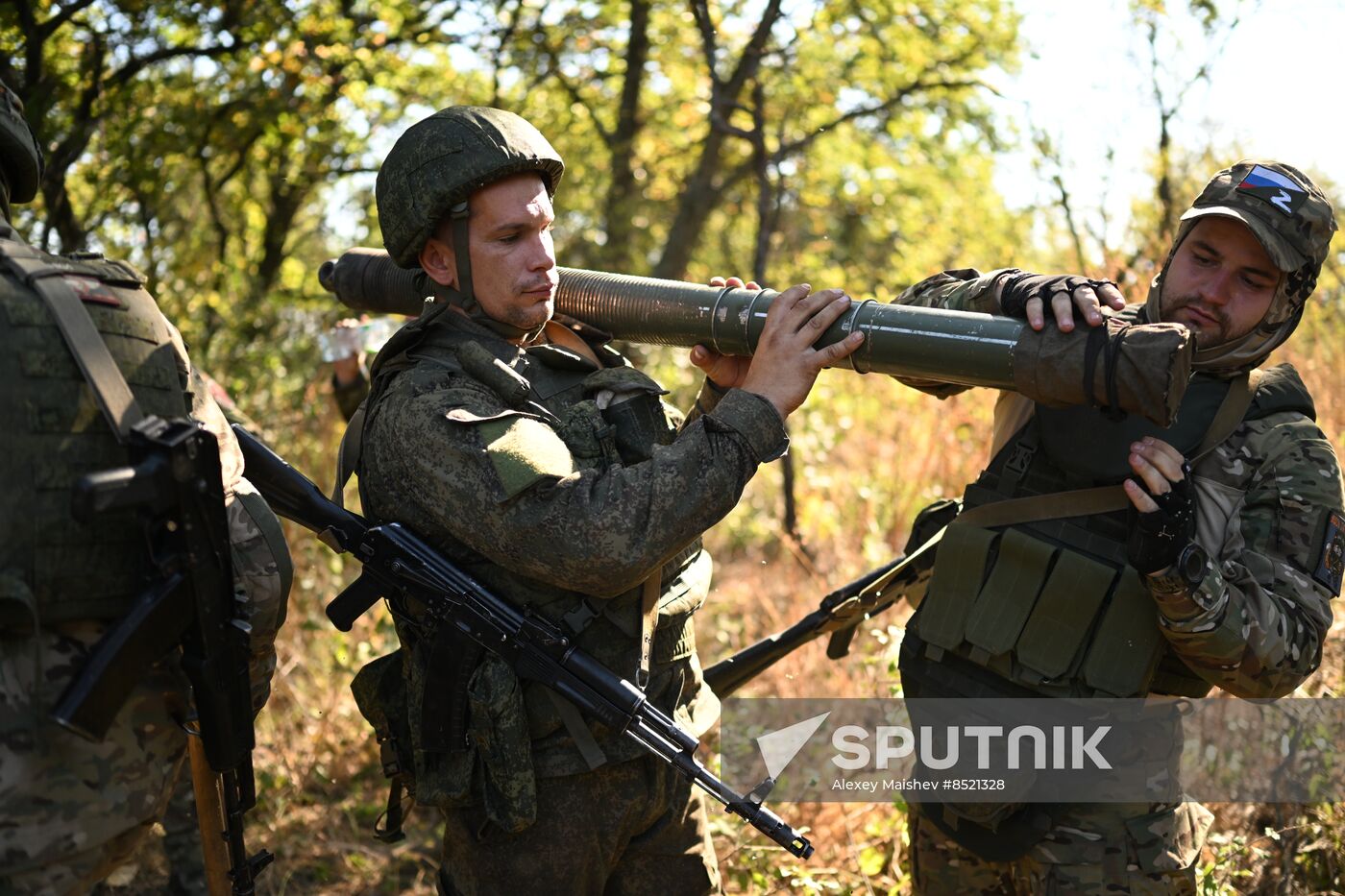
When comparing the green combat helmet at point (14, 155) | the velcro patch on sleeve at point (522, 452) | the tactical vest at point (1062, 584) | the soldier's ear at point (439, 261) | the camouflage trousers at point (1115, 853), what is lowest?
the camouflage trousers at point (1115, 853)

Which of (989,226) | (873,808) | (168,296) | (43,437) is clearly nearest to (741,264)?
(989,226)

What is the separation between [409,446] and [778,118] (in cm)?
603

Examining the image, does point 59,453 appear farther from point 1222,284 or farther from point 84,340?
point 1222,284

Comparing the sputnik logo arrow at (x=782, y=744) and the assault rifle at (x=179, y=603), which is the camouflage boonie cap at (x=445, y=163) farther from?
the sputnik logo arrow at (x=782, y=744)

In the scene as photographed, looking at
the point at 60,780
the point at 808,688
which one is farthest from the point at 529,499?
the point at 808,688

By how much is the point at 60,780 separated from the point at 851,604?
2.14 metres

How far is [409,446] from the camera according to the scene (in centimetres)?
233

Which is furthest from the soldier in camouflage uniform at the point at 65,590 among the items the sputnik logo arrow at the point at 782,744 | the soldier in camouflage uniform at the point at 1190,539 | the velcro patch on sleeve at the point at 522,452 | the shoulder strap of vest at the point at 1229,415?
the shoulder strap of vest at the point at 1229,415

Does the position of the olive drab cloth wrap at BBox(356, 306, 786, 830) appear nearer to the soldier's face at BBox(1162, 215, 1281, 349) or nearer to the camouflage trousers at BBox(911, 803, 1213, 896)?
the camouflage trousers at BBox(911, 803, 1213, 896)

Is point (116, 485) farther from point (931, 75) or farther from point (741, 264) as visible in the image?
point (741, 264)

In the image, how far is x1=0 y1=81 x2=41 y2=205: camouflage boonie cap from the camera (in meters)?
2.23

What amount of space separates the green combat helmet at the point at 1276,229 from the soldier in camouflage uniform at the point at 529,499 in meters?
1.01

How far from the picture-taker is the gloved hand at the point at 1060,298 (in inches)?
89.3

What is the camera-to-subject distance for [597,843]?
2.50m
